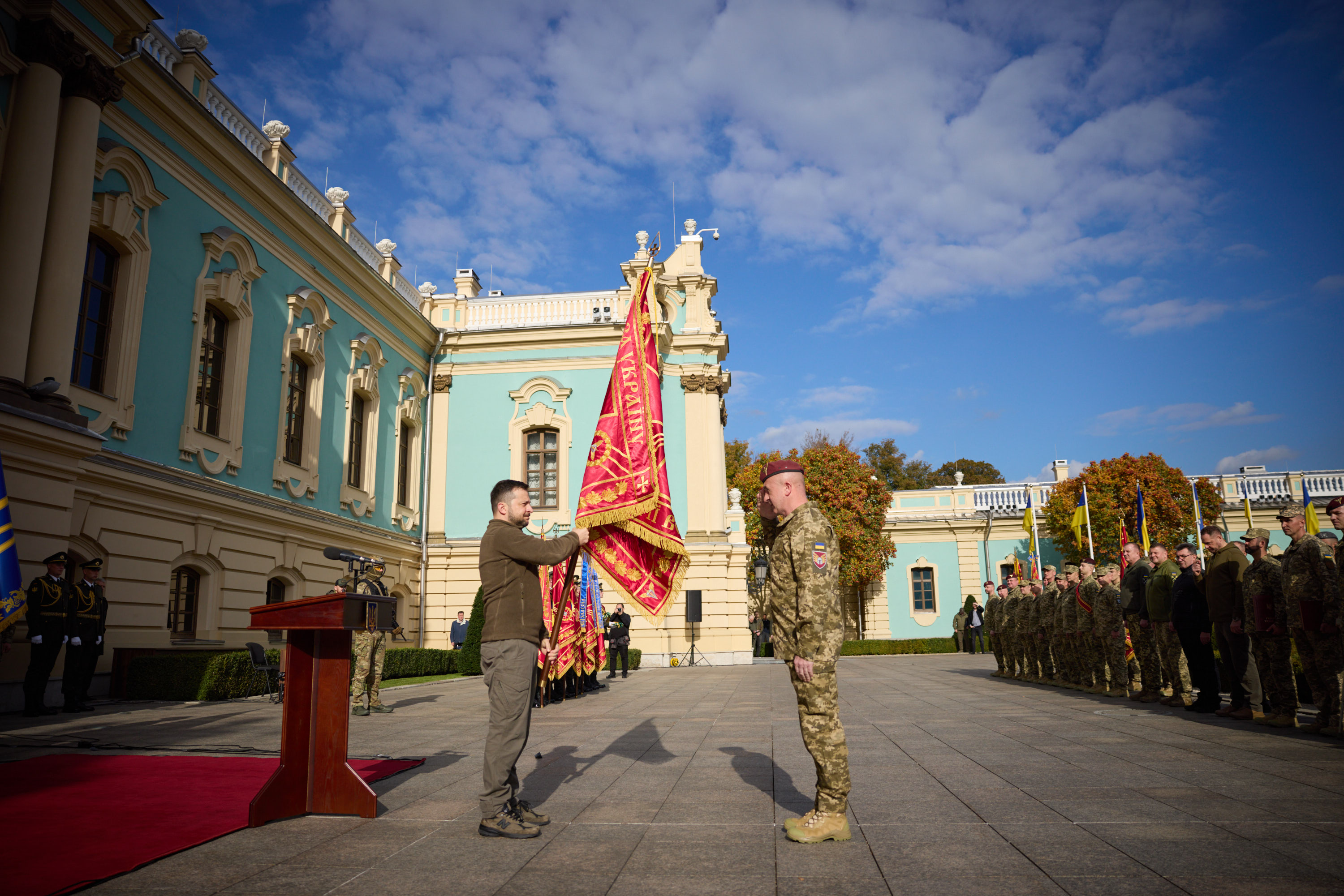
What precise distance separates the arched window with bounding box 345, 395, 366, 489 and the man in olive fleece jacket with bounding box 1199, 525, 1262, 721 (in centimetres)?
1861

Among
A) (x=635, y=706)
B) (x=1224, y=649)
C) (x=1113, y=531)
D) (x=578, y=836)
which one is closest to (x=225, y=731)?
(x=635, y=706)

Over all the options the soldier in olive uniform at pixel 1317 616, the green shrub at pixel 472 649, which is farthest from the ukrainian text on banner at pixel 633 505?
the green shrub at pixel 472 649

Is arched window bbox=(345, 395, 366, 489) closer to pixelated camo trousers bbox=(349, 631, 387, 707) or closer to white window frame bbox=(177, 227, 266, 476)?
white window frame bbox=(177, 227, 266, 476)

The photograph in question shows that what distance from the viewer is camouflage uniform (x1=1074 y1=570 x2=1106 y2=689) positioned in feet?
40.9

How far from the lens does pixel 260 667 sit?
41.2 feet

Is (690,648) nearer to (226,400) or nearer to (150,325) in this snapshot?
(226,400)

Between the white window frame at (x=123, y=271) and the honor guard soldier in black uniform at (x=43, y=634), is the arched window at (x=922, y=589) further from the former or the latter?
the honor guard soldier in black uniform at (x=43, y=634)

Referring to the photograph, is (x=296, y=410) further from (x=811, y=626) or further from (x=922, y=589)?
(x=922, y=589)

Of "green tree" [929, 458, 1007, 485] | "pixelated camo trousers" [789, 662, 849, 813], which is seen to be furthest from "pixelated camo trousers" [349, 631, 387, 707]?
"green tree" [929, 458, 1007, 485]

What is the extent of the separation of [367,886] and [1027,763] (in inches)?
191

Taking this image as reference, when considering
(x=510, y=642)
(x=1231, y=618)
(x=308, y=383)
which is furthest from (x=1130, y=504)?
(x=510, y=642)

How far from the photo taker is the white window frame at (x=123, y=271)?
40.7 ft

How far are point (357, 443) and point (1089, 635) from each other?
17707 mm

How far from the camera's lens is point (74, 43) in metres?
11.4
